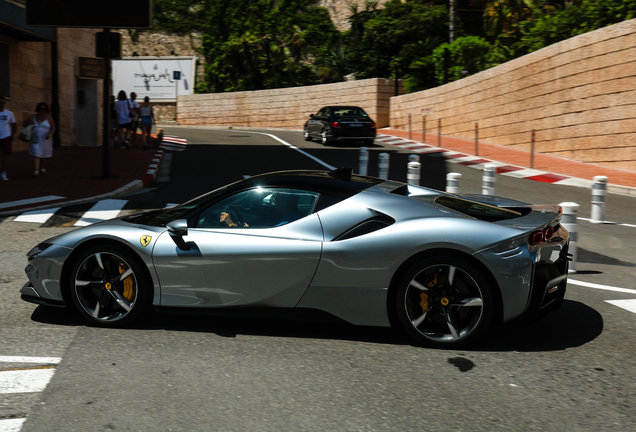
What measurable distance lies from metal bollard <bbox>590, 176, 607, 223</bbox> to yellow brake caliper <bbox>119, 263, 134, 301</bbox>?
7.53m

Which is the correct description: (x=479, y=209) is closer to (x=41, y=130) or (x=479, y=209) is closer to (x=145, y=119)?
(x=41, y=130)

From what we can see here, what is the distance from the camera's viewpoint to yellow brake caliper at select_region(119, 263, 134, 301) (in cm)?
497

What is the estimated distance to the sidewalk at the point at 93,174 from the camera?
12435mm

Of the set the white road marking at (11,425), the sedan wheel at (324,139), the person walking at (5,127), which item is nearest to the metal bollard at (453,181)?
the white road marking at (11,425)

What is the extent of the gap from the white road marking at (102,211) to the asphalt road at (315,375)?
4398 millimetres

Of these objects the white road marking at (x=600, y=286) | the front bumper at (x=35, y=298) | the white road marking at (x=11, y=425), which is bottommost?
the white road marking at (x=11, y=425)

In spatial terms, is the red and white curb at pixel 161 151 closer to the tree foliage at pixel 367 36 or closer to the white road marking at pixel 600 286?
the white road marking at pixel 600 286

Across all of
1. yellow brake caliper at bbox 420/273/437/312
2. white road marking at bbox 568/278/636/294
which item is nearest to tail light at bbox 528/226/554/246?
yellow brake caliper at bbox 420/273/437/312

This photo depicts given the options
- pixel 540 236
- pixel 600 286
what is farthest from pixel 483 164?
pixel 540 236

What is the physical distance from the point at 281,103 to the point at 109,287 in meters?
40.8

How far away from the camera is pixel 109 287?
4996 mm

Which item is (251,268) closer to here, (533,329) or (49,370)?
(49,370)

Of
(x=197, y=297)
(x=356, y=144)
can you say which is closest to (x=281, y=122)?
(x=356, y=144)

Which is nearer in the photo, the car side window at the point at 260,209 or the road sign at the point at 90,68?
the car side window at the point at 260,209
